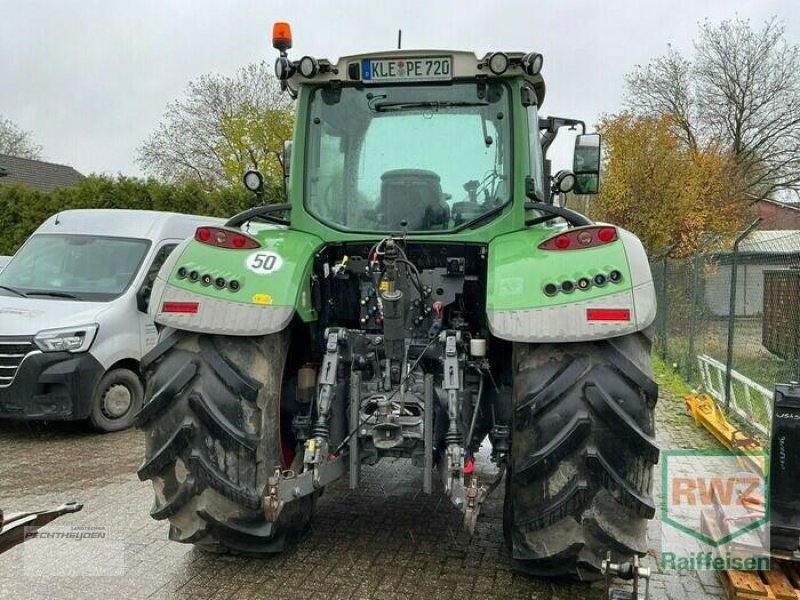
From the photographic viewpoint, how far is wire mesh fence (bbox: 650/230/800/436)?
6.86m

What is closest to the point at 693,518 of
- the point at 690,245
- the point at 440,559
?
the point at 440,559

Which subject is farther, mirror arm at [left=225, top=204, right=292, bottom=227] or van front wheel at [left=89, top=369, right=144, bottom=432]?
van front wheel at [left=89, top=369, right=144, bottom=432]

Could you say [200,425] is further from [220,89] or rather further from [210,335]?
[220,89]

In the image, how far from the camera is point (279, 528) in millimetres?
3682

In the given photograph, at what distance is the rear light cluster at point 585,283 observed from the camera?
10.5ft

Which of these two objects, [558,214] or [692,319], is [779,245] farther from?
[558,214]

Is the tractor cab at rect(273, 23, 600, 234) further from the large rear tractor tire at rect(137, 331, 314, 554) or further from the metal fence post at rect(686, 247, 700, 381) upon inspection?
the metal fence post at rect(686, 247, 700, 381)

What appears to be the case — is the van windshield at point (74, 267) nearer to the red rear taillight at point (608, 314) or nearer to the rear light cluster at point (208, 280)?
the rear light cluster at point (208, 280)

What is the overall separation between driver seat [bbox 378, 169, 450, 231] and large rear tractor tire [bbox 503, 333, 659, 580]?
105 centimetres

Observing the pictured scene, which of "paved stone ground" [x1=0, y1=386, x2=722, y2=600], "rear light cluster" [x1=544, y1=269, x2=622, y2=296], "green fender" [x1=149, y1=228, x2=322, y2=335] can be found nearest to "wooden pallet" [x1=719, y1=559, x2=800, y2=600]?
"paved stone ground" [x1=0, y1=386, x2=722, y2=600]

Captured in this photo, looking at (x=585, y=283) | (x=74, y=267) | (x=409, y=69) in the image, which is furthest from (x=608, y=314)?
(x=74, y=267)

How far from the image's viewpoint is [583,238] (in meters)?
3.44

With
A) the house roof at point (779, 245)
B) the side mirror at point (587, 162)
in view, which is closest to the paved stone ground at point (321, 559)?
the side mirror at point (587, 162)

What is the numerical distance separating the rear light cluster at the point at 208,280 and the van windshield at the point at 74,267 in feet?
14.1
